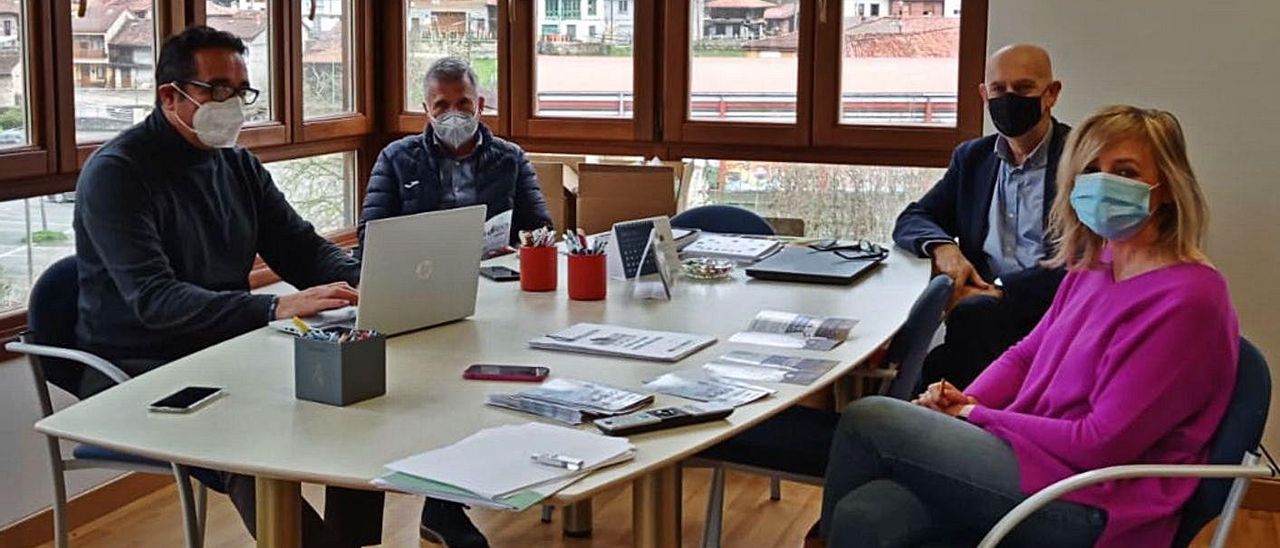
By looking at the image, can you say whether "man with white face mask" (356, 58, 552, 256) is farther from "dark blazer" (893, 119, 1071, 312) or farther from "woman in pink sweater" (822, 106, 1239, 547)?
"woman in pink sweater" (822, 106, 1239, 547)

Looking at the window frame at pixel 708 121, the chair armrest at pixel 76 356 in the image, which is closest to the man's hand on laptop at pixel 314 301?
the chair armrest at pixel 76 356

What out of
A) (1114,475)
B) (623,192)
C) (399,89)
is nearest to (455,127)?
(623,192)

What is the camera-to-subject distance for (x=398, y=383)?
2348 millimetres

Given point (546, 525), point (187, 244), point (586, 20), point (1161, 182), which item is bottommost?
point (546, 525)

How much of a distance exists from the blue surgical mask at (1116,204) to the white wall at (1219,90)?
1.82m

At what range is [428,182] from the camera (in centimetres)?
409

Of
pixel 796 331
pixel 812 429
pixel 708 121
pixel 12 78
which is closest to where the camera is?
pixel 796 331

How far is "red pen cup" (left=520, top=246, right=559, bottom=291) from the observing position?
3.22 metres

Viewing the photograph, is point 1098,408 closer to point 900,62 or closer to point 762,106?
point 900,62

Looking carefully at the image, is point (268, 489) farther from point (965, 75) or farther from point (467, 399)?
point (965, 75)

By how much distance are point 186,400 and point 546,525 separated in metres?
1.76

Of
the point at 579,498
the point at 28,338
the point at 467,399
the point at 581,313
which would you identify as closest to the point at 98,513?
the point at 28,338

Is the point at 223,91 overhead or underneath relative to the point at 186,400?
overhead

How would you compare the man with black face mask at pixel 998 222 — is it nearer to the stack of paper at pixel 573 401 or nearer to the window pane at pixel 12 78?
the stack of paper at pixel 573 401
